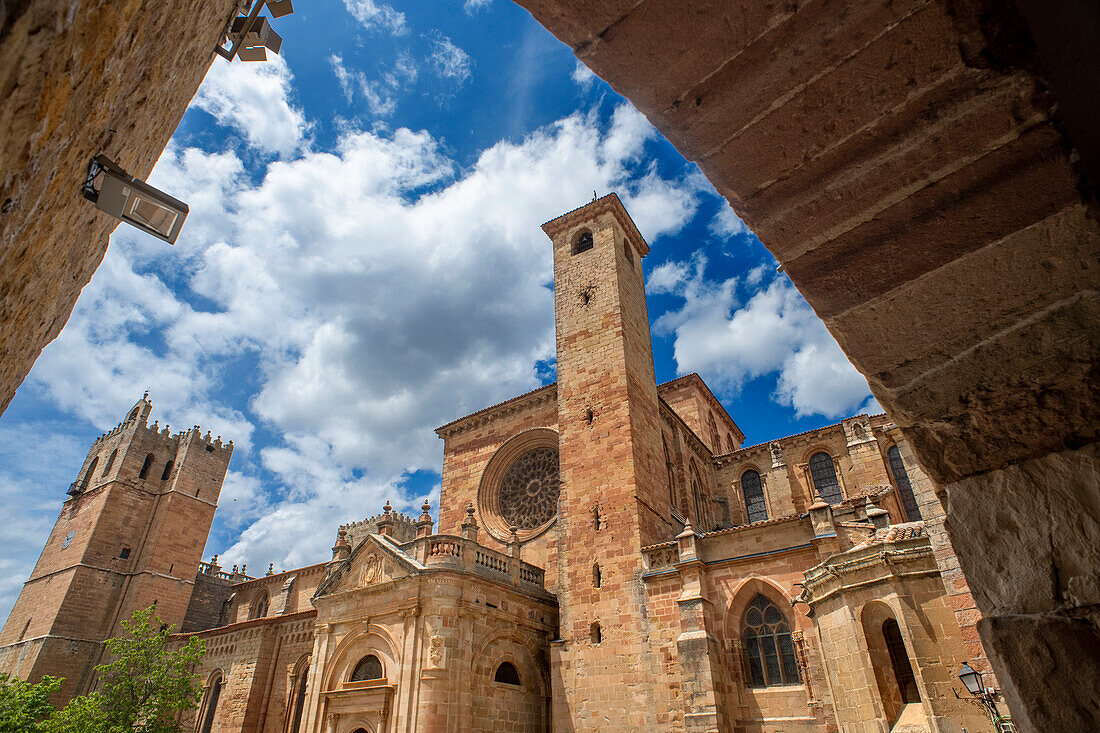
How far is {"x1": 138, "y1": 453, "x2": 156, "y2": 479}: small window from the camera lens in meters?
30.5

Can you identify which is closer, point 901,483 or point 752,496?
point 901,483

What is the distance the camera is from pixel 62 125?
184 centimetres

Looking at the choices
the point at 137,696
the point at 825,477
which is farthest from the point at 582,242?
the point at 137,696

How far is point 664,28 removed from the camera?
1.66 m

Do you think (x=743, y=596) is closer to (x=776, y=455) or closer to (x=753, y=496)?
(x=776, y=455)

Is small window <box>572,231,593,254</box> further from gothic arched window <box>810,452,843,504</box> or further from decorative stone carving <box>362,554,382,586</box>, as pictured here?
decorative stone carving <box>362,554,382,586</box>

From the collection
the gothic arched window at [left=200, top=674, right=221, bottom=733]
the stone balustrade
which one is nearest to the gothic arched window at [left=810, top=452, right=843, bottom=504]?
the stone balustrade

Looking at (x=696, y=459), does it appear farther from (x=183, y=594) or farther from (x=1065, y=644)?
(x=183, y=594)

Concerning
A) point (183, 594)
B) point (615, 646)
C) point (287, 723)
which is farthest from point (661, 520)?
point (183, 594)

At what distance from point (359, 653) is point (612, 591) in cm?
647

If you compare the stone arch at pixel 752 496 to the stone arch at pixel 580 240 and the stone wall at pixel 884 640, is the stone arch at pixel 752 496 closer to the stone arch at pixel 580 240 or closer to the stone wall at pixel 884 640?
the stone arch at pixel 580 240

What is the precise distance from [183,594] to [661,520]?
26.0 metres

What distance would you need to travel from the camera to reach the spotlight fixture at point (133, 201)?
2379 mm

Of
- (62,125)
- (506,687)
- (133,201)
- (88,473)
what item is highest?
(88,473)
